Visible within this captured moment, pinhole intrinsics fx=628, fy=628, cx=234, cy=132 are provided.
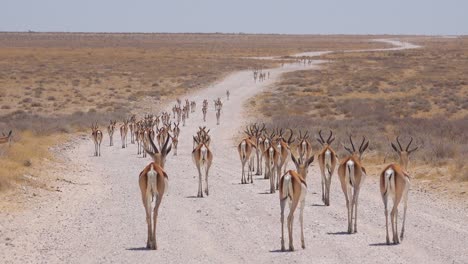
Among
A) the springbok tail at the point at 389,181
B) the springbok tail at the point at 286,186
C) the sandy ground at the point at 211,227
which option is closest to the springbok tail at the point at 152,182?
the sandy ground at the point at 211,227

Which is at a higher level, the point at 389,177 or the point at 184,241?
the point at 389,177

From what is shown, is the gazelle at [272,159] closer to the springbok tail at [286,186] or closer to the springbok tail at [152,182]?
the springbok tail at [286,186]

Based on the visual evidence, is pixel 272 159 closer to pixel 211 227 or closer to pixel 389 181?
pixel 211 227

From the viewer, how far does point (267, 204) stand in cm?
1571

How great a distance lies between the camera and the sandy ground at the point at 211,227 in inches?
437

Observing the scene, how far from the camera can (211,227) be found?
13.2m

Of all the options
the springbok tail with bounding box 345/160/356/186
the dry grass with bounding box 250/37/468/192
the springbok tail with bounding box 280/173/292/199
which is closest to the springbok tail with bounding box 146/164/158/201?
the springbok tail with bounding box 280/173/292/199

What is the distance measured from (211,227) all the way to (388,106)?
115 feet

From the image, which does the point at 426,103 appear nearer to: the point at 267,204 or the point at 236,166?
the point at 236,166

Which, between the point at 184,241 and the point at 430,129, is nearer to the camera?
the point at 184,241

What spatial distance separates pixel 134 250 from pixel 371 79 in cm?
5913

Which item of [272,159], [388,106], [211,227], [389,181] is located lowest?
[388,106]

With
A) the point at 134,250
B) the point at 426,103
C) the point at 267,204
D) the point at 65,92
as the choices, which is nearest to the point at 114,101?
the point at 65,92

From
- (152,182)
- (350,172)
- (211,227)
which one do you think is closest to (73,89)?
(211,227)
